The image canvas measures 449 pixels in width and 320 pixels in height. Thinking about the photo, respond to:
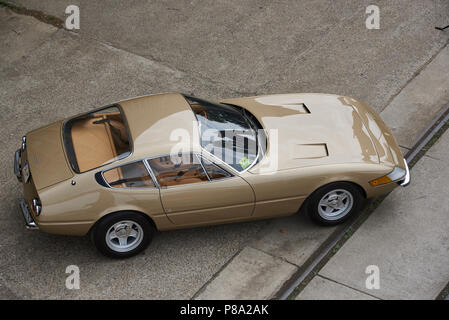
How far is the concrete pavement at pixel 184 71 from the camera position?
6754mm

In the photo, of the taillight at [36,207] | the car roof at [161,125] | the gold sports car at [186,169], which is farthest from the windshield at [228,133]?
the taillight at [36,207]

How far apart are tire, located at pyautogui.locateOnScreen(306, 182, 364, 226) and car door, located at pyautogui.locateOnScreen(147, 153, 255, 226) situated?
0.76 metres

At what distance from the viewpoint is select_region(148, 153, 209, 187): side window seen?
21.0 feet

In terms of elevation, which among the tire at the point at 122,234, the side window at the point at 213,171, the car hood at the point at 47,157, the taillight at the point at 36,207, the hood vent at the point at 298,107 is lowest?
the tire at the point at 122,234

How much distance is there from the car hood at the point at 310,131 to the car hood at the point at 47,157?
84.0 inches

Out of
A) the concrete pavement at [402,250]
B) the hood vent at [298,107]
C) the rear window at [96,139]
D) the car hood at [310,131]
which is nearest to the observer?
the concrete pavement at [402,250]

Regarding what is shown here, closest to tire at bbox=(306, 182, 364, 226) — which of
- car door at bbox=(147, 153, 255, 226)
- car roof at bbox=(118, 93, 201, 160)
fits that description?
car door at bbox=(147, 153, 255, 226)

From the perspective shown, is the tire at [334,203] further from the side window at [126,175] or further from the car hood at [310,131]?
the side window at [126,175]

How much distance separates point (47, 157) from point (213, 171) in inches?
75.8

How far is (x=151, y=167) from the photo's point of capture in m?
6.36

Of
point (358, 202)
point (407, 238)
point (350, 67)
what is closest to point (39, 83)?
point (350, 67)

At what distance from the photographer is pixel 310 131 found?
7000 millimetres

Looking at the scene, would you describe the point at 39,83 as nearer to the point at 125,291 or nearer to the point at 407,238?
the point at 125,291

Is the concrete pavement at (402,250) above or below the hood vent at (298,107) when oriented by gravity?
below
